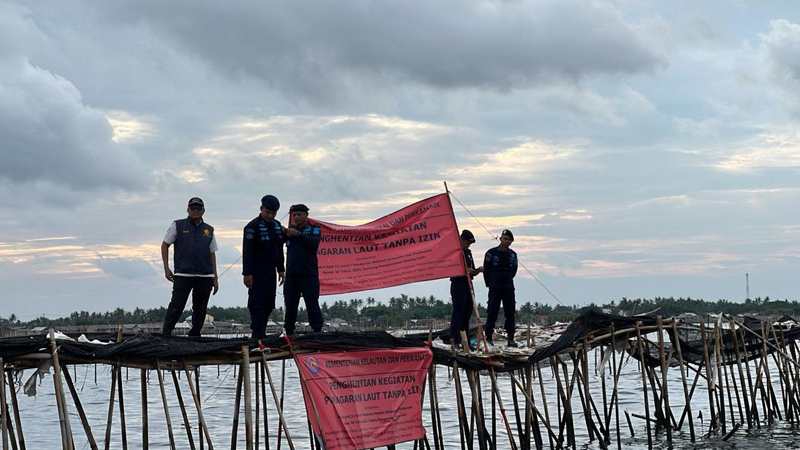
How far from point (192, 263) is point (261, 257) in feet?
3.16

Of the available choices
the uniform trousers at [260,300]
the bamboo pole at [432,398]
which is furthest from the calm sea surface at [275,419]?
the bamboo pole at [432,398]

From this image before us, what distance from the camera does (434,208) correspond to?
15.3 metres

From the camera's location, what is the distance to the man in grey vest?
13.2 m

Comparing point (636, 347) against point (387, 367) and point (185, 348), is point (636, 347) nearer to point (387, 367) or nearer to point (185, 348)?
point (387, 367)

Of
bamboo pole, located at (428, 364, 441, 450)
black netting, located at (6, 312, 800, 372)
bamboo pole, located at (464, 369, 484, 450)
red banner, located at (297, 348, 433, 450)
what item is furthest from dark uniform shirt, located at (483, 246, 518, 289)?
red banner, located at (297, 348, 433, 450)

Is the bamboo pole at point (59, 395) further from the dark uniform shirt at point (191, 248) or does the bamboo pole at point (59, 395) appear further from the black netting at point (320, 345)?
the dark uniform shirt at point (191, 248)

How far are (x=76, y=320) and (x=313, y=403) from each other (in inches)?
2207

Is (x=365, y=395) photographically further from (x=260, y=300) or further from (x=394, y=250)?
(x=394, y=250)

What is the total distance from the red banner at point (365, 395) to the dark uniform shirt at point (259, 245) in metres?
1.59

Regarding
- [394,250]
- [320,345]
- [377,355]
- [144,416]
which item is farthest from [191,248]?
[394,250]

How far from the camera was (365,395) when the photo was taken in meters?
13.1

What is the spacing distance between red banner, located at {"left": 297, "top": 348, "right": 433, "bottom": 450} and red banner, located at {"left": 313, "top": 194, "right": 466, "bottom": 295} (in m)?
1.79

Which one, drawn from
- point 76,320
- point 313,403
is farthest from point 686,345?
point 76,320

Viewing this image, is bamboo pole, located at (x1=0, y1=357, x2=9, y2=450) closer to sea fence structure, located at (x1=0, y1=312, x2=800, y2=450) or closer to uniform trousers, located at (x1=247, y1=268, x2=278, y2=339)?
sea fence structure, located at (x1=0, y1=312, x2=800, y2=450)
